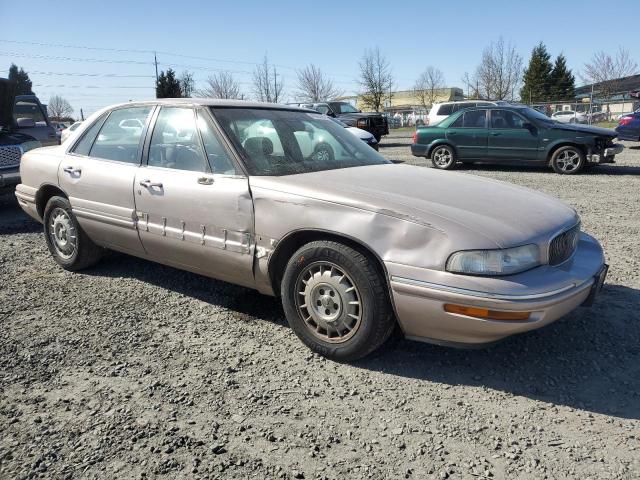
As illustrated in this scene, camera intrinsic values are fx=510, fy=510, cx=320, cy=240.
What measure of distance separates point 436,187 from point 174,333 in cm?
204

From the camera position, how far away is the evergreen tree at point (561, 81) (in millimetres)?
51881

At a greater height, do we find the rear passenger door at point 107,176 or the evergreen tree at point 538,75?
the evergreen tree at point 538,75

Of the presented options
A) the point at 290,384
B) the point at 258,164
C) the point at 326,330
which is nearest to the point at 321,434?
the point at 290,384

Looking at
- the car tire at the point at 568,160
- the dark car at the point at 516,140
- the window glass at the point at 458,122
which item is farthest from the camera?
the window glass at the point at 458,122

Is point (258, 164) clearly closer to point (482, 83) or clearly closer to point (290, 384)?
point (290, 384)

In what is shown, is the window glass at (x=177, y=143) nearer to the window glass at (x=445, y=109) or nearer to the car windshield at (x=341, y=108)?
the window glass at (x=445, y=109)

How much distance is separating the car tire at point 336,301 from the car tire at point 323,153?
98cm

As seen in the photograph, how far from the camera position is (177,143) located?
3785 mm

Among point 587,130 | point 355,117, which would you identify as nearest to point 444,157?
point 587,130

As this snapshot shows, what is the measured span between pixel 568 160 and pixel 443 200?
31.4ft

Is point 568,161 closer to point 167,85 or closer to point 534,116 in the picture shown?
point 534,116

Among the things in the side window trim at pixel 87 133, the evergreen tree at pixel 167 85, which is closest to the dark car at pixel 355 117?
the side window trim at pixel 87 133

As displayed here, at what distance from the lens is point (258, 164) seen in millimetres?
3426

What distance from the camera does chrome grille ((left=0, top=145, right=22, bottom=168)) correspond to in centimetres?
775
